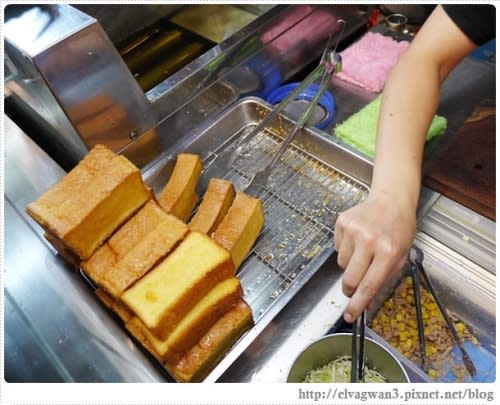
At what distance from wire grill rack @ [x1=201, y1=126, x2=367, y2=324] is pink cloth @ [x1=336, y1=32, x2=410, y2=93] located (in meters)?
0.45

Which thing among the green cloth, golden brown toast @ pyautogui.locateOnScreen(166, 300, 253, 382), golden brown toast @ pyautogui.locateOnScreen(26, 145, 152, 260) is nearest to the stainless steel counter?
golden brown toast @ pyautogui.locateOnScreen(166, 300, 253, 382)

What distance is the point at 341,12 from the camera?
1896mm

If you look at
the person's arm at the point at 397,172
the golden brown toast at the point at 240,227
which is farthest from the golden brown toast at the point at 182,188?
the person's arm at the point at 397,172

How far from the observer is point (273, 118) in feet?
5.02

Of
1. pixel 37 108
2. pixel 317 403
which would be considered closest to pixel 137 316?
pixel 317 403

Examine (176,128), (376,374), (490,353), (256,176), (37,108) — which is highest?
(37,108)

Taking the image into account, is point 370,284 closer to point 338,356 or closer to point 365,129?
point 338,356

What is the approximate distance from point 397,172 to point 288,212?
38 centimetres

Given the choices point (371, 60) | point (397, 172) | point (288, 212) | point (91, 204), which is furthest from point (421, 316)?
point (371, 60)

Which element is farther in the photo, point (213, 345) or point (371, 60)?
point (371, 60)

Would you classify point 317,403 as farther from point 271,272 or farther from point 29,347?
point 29,347

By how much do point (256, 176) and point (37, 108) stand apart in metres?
0.82

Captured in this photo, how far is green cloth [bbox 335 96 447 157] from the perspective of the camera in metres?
1.40

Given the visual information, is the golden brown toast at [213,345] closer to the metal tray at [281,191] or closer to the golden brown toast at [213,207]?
the metal tray at [281,191]
